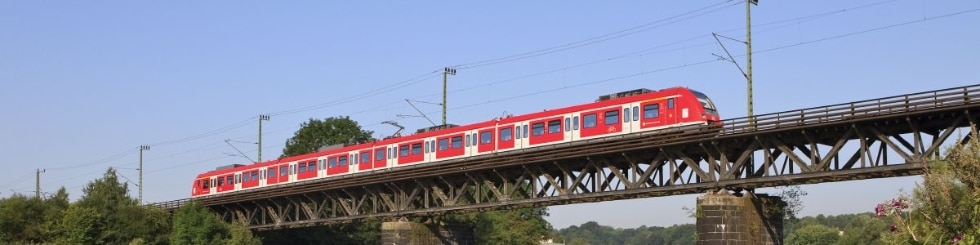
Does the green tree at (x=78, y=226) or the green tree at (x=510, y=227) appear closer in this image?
the green tree at (x=78, y=226)

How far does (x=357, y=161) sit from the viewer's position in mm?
73875

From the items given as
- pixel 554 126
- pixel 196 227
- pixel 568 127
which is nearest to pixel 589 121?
pixel 568 127

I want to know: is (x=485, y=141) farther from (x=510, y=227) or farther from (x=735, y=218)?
(x=510, y=227)

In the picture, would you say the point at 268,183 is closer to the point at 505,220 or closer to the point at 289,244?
the point at 289,244

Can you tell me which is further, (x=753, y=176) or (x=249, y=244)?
(x=249, y=244)

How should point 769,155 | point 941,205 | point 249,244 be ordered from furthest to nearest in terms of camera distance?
1. point 249,244
2. point 769,155
3. point 941,205

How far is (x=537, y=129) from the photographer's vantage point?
57750mm

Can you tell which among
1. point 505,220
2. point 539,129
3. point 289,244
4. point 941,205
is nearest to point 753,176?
point 539,129

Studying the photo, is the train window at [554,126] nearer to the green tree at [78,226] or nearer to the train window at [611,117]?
the train window at [611,117]

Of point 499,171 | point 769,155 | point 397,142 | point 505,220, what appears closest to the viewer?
A: point 769,155

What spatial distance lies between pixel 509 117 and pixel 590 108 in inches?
282

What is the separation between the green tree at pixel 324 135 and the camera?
118m

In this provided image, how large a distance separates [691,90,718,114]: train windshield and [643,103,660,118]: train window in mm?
1790

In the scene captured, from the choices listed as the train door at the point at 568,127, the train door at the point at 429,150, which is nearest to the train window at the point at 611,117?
the train door at the point at 568,127
